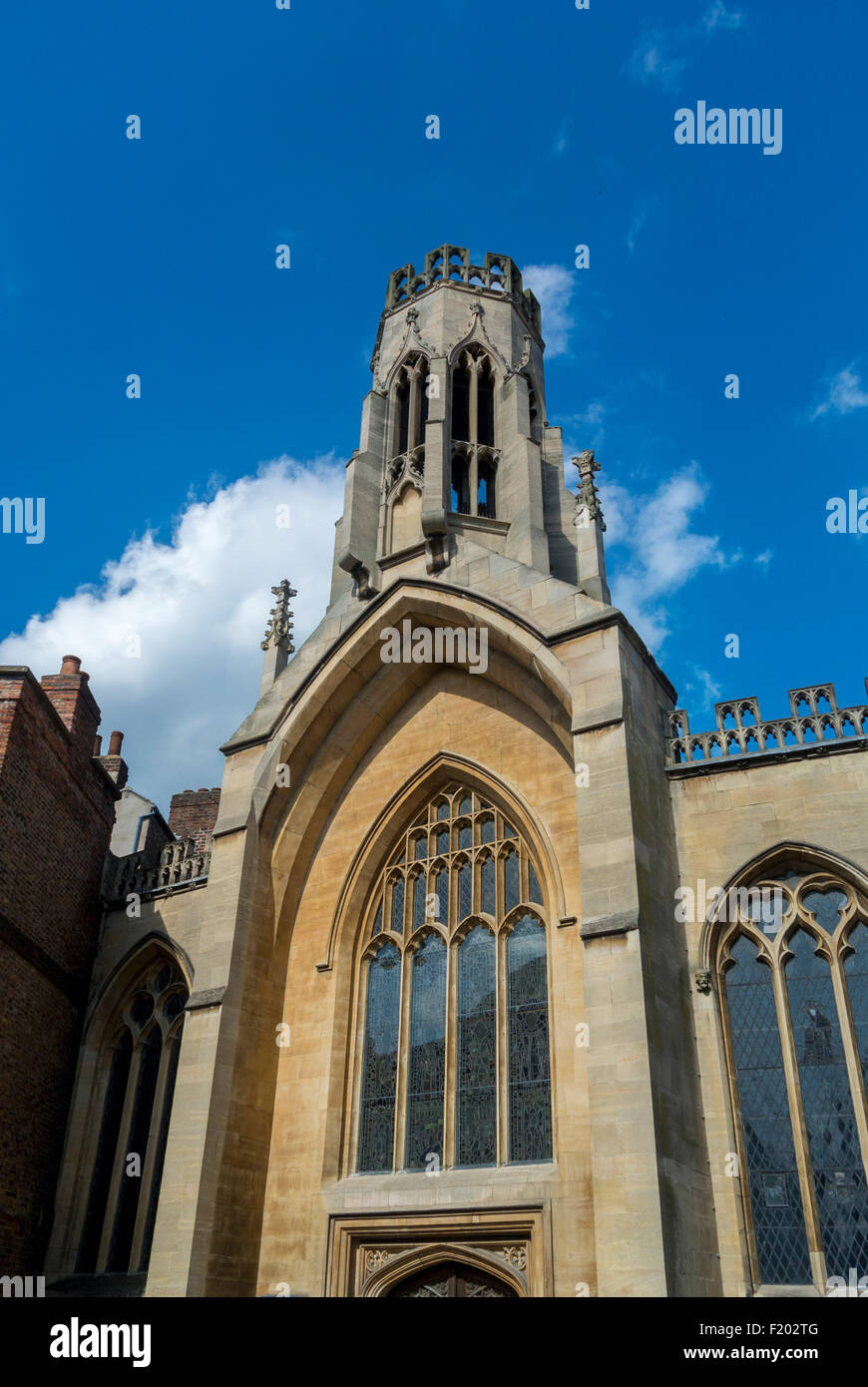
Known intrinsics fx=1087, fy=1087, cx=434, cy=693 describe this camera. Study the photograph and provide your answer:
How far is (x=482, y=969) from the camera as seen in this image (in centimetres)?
1374

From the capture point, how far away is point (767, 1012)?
12039mm

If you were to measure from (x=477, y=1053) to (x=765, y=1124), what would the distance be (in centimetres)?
347

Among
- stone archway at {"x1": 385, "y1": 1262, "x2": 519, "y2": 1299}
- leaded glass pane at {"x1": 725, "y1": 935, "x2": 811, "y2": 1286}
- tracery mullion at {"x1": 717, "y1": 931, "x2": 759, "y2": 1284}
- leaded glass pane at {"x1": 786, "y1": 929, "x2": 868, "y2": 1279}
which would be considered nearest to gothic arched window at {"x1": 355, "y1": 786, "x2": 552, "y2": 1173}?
stone archway at {"x1": 385, "y1": 1262, "x2": 519, "y2": 1299}

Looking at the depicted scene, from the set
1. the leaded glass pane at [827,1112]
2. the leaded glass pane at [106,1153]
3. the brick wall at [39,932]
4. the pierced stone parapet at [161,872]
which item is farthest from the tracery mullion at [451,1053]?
the brick wall at [39,932]

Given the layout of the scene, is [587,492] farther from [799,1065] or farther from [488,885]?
[799,1065]

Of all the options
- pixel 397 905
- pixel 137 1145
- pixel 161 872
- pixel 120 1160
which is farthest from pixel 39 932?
pixel 397 905

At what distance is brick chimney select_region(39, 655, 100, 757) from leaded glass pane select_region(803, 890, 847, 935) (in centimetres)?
1139

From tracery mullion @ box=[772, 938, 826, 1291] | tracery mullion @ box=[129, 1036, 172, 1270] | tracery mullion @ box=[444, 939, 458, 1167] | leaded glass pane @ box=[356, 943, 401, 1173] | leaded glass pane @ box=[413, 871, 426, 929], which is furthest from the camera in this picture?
tracery mullion @ box=[129, 1036, 172, 1270]

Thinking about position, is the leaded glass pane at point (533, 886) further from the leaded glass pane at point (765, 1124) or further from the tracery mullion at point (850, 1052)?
the tracery mullion at point (850, 1052)

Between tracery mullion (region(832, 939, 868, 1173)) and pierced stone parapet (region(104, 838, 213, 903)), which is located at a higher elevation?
pierced stone parapet (region(104, 838, 213, 903))

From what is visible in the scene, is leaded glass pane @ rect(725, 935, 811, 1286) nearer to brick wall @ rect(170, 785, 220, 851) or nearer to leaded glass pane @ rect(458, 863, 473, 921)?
leaded glass pane @ rect(458, 863, 473, 921)

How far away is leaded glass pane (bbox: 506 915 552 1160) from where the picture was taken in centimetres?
1233
